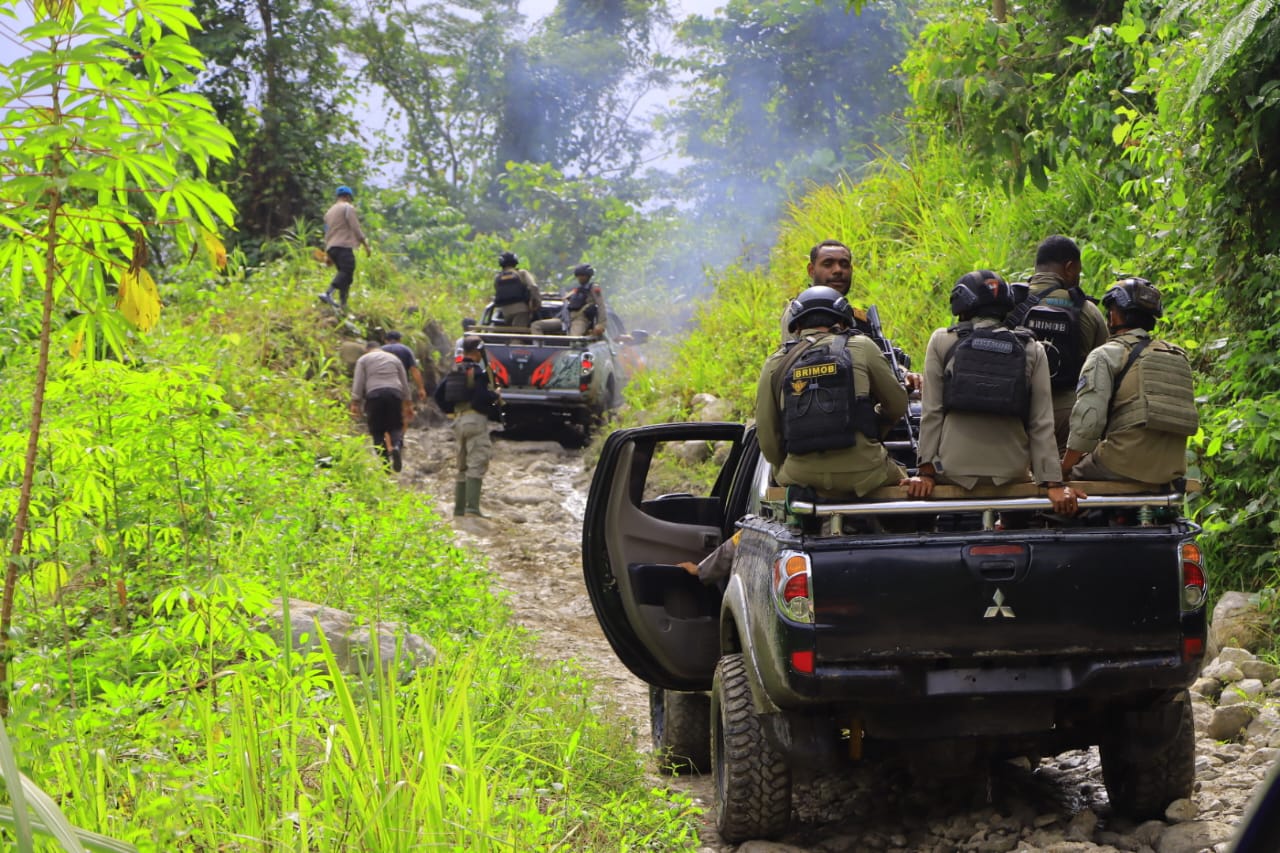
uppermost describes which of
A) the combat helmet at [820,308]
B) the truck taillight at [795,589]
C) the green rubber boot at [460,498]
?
the combat helmet at [820,308]

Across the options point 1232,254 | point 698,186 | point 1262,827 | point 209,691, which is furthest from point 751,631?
point 698,186

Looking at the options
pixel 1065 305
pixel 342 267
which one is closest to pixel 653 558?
pixel 1065 305

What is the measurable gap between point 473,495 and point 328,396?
9.47ft

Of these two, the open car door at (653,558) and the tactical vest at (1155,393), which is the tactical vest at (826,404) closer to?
the tactical vest at (1155,393)

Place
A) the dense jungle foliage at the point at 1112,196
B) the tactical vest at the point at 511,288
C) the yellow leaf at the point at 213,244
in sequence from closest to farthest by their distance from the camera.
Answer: the yellow leaf at the point at 213,244 < the dense jungle foliage at the point at 1112,196 < the tactical vest at the point at 511,288

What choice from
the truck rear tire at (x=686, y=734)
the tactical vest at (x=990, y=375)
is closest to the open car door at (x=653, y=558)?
the truck rear tire at (x=686, y=734)

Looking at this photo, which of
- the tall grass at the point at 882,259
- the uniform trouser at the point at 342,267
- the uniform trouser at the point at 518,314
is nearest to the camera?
the tall grass at the point at 882,259

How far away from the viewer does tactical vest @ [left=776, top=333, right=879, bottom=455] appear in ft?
15.9

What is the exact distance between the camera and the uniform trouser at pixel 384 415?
1453 cm

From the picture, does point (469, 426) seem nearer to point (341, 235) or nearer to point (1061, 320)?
point (341, 235)

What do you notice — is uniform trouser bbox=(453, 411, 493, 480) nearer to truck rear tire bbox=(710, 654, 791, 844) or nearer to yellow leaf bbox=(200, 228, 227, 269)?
truck rear tire bbox=(710, 654, 791, 844)

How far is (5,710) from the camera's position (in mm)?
4141

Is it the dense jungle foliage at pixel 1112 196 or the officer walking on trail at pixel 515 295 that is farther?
the officer walking on trail at pixel 515 295

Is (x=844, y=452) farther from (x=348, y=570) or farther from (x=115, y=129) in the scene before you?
(x=348, y=570)
